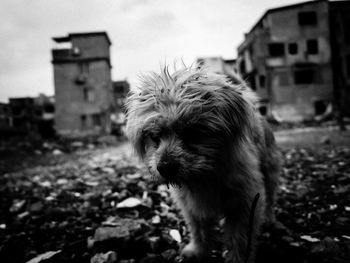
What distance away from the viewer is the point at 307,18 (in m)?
26.9

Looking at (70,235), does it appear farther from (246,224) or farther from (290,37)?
(290,37)

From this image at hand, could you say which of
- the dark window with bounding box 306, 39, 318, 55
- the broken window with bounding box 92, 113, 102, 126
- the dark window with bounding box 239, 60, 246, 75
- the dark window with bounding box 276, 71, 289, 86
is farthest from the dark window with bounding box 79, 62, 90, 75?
the dark window with bounding box 306, 39, 318, 55

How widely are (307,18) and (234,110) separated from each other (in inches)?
1218

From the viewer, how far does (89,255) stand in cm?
236

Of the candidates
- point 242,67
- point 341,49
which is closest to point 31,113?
point 242,67

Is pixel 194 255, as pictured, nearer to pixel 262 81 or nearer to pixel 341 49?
pixel 262 81

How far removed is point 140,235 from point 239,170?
1296 mm

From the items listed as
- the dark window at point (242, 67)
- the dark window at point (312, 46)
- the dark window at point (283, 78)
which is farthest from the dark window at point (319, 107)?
the dark window at point (242, 67)

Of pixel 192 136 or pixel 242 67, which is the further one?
pixel 242 67

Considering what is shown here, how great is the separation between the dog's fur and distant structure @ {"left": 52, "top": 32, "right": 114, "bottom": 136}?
27.4 m

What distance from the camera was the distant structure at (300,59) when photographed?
2648cm

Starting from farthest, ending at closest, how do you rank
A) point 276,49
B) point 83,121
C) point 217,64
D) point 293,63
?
point 83,121
point 276,49
point 293,63
point 217,64

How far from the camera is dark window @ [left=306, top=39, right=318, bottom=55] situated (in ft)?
89.0

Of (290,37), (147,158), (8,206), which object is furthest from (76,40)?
(147,158)
